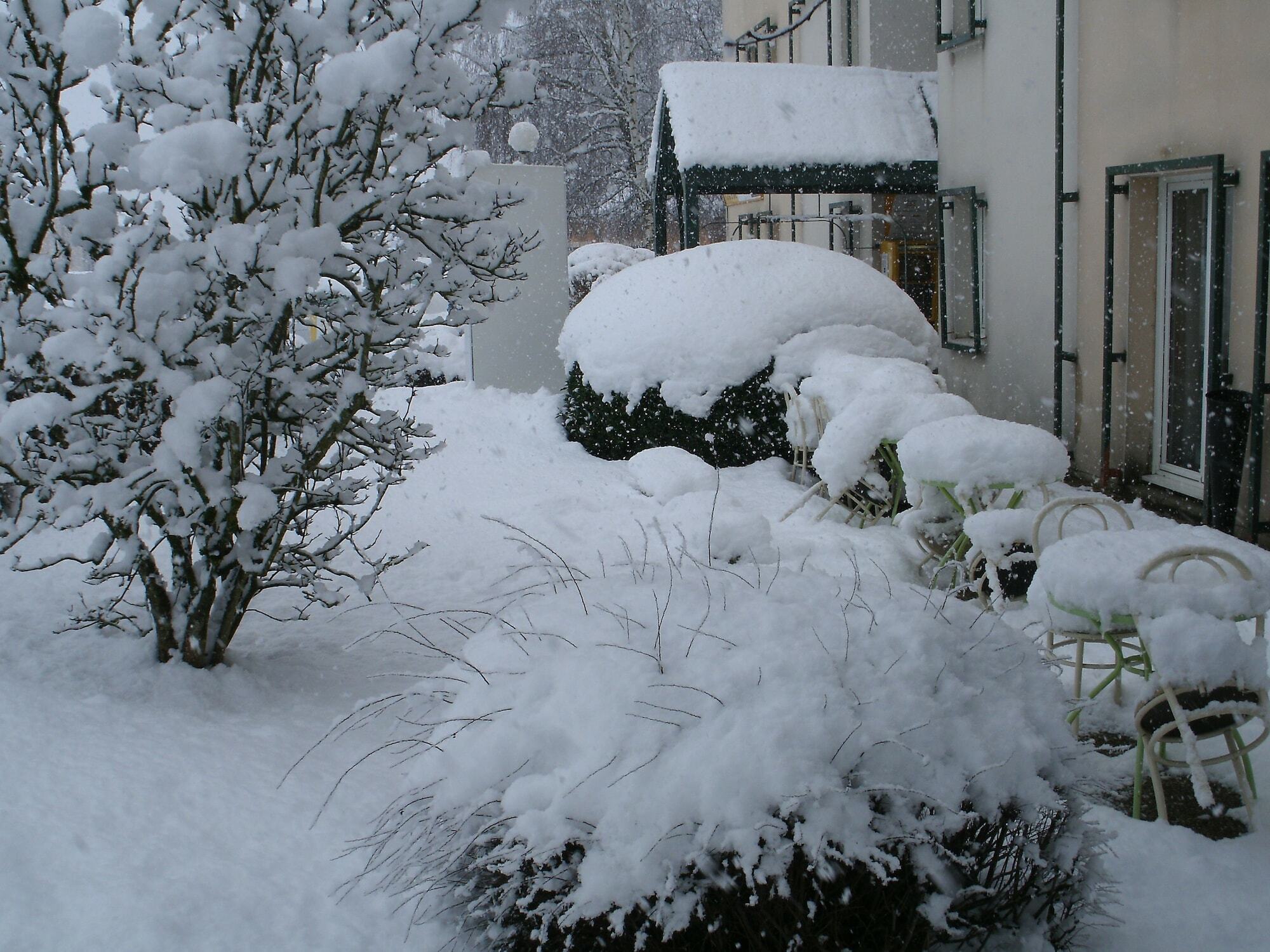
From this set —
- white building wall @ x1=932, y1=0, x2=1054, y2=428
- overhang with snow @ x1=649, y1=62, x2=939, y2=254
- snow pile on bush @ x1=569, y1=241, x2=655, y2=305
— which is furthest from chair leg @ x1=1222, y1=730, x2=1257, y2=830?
snow pile on bush @ x1=569, y1=241, x2=655, y2=305

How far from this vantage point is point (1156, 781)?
3174mm

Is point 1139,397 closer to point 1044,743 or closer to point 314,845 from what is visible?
point 1044,743

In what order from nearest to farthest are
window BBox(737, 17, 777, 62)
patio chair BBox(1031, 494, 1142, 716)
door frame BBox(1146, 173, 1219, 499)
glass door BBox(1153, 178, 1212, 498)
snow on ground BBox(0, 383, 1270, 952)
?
snow on ground BBox(0, 383, 1270, 952), patio chair BBox(1031, 494, 1142, 716), door frame BBox(1146, 173, 1219, 499), glass door BBox(1153, 178, 1212, 498), window BBox(737, 17, 777, 62)

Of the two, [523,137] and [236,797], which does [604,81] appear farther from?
[236,797]

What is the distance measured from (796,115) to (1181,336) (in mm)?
4944

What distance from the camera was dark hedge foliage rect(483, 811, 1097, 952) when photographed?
2.21 metres

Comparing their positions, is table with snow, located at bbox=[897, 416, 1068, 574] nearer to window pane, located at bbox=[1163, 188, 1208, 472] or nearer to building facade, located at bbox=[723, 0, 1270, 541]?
building facade, located at bbox=[723, 0, 1270, 541]

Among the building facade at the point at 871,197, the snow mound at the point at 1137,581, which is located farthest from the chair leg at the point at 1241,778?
the building facade at the point at 871,197

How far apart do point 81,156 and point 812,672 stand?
3.25 m

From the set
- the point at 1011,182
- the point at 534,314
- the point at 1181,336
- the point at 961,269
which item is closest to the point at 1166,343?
the point at 1181,336

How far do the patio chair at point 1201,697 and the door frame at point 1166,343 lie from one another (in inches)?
149

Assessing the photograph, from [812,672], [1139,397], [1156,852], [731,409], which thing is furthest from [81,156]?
[1139,397]

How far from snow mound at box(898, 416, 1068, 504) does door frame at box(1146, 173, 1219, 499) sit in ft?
7.22

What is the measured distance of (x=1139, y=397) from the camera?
7.41m
